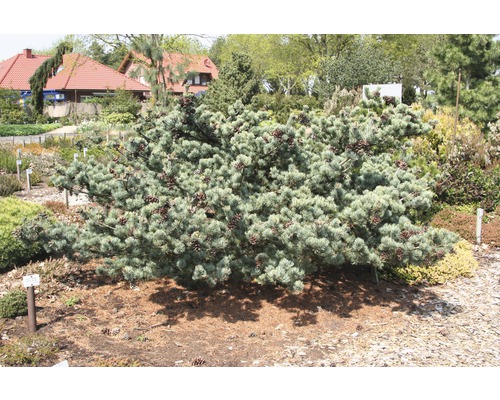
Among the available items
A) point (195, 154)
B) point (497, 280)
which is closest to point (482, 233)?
point (497, 280)

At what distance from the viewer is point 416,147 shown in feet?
35.1

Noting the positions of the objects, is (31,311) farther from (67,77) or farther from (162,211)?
(67,77)

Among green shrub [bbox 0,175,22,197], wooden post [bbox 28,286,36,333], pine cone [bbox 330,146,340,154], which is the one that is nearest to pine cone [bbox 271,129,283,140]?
pine cone [bbox 330,146,340,154]

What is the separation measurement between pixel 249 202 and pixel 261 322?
1236mm

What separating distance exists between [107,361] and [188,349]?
2.37 feet

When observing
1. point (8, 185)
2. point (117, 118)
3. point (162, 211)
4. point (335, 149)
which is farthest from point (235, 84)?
point (162, 211)

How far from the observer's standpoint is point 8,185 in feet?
36.8

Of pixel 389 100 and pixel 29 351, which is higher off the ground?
pixel 389 100

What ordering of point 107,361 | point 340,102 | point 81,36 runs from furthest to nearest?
point 81,36
point 340,102
point 107,361

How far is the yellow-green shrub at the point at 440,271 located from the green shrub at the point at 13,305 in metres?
4.37

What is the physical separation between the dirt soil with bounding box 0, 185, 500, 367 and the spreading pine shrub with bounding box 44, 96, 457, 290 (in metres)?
0.42

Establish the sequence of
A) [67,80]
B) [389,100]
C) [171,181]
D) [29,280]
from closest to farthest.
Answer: [29,280] < [171,181] < [389,100] < [67,80]

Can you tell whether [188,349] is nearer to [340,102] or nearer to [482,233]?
[482,233]

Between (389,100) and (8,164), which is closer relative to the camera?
(389,100)
